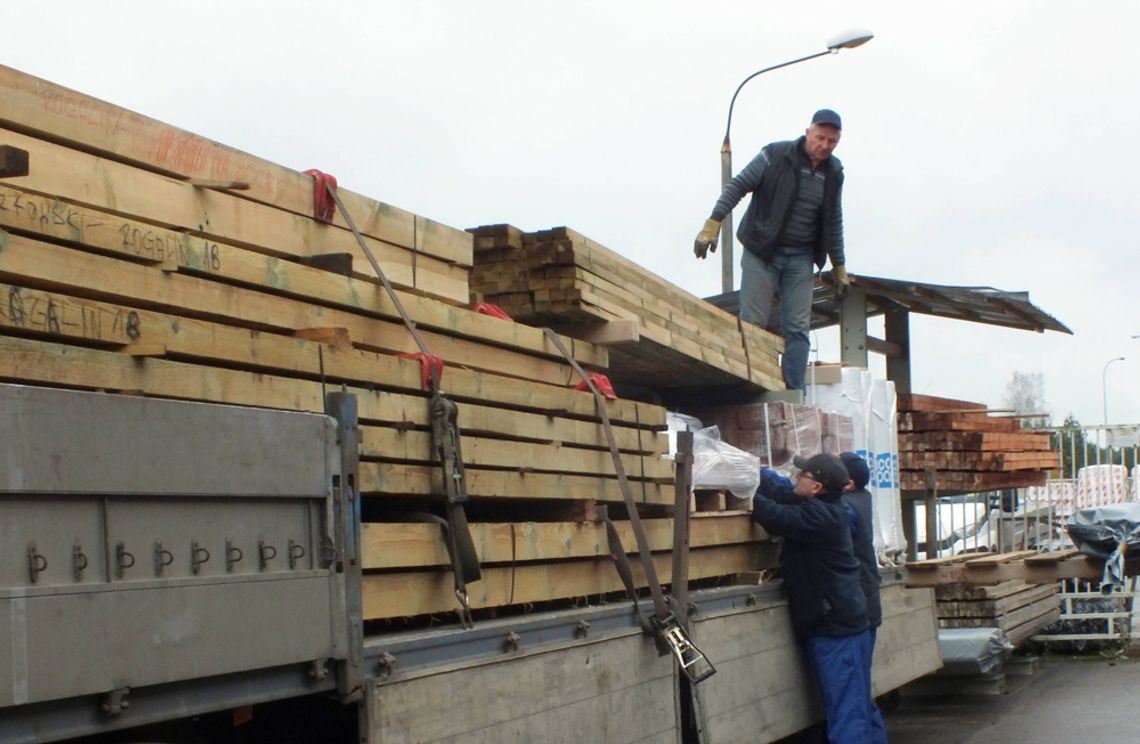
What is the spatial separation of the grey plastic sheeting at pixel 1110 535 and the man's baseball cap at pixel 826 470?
95.7 inches

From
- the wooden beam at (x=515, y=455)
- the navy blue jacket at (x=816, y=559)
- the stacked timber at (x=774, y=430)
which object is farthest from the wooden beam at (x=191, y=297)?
the stacked timber at (x=774, y=430)

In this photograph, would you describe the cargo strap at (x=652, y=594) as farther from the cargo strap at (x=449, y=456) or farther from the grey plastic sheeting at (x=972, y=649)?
the grey plastic sheeting at (x=972, y=649)

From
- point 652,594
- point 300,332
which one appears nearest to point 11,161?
point 300,332

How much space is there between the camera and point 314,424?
425 centimetres

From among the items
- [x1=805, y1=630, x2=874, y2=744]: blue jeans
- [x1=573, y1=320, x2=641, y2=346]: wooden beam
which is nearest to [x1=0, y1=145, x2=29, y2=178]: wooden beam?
[x1=573, y1=320, x2=641, y2=346]: wooden beam

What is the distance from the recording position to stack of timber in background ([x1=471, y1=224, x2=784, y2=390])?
7.37 metres

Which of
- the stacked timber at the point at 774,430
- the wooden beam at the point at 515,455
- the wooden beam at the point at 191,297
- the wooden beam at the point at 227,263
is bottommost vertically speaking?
the wooden beam at the point at 515,455

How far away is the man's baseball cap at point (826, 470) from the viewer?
812 centimetres

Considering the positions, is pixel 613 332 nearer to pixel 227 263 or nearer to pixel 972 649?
pixel 227 263

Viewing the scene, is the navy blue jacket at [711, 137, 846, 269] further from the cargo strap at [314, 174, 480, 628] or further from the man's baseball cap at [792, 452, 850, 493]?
the cargo strap at [314, 174, 480, 628]

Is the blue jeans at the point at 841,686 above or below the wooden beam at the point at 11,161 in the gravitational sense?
below

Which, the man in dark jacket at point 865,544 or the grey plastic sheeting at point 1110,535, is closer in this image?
the man in dark jacket at point 865,544

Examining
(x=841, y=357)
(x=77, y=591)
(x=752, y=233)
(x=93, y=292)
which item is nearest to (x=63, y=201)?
(x=93, y=292)

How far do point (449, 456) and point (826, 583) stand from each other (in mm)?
3553
